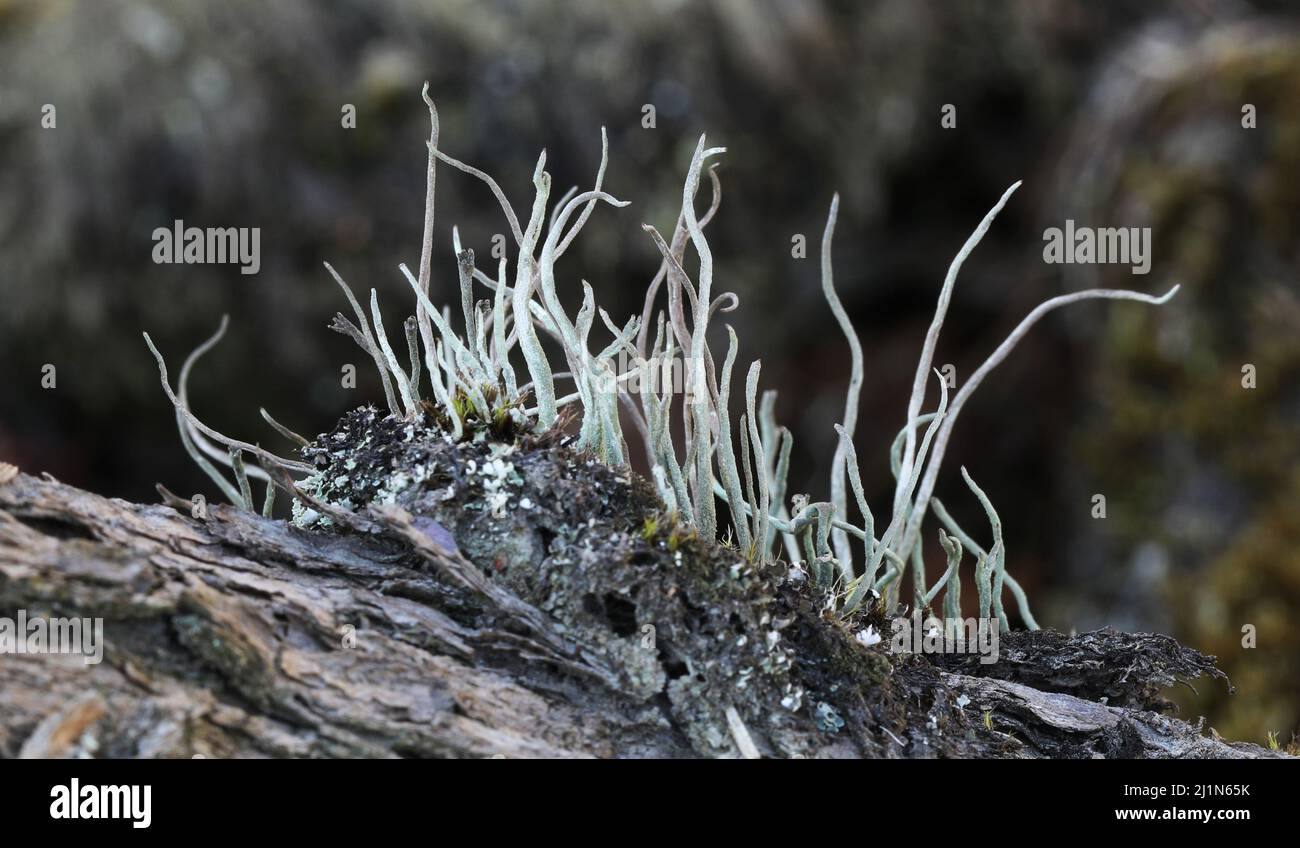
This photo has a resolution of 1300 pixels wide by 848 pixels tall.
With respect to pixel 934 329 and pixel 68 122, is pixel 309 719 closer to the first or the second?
pixel 934 329

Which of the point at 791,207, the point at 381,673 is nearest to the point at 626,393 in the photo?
the point at 381,673

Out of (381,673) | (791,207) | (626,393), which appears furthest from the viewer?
(791,207)

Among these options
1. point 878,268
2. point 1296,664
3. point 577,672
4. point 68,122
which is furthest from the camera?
point 878,268

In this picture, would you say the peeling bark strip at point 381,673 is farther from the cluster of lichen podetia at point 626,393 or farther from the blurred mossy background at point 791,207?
the blurred mossy background at point 791,207

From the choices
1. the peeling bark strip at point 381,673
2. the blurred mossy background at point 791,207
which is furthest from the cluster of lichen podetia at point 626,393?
the blurred mossy background at point 791,207

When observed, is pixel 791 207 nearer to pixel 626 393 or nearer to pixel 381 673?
pixel 626 393
